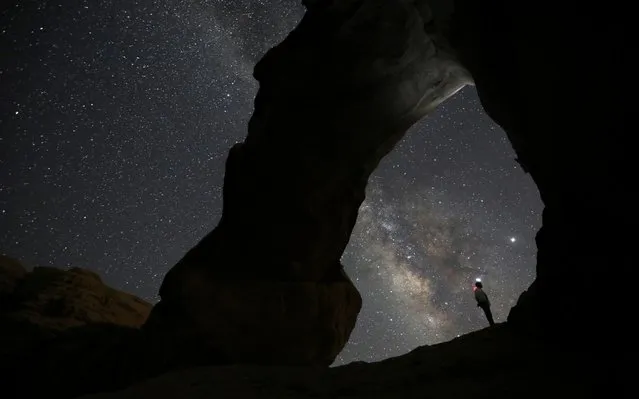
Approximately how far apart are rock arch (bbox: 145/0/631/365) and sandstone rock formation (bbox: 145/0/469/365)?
3 centimetres

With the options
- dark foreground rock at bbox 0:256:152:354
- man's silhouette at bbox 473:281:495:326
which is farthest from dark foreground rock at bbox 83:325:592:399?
dark foreground rock at bbox 0:256:152:354

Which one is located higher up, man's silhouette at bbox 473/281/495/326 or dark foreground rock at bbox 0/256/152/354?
dark foreground rock at bbox 0/256/152/354

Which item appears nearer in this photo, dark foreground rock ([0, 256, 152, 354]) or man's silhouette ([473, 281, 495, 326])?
man's silhouette ([473, 281, 495, 326])

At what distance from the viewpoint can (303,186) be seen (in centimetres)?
1136

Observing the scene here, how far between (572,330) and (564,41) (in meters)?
3.87

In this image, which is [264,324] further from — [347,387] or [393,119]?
[393,119]

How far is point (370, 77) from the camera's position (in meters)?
10.7

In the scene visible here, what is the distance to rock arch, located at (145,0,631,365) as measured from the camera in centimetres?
764

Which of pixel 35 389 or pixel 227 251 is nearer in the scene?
pixel 35 389

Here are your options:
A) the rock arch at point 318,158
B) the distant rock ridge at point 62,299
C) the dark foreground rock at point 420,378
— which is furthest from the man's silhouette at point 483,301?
the distant rock ridge at point 62,299

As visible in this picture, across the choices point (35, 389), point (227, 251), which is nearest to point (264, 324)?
point (227, 251)

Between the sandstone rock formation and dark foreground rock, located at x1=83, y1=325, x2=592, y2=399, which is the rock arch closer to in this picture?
the sandstone rock formation

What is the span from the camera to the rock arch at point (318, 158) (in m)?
7.64

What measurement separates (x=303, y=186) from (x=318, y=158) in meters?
0.92
